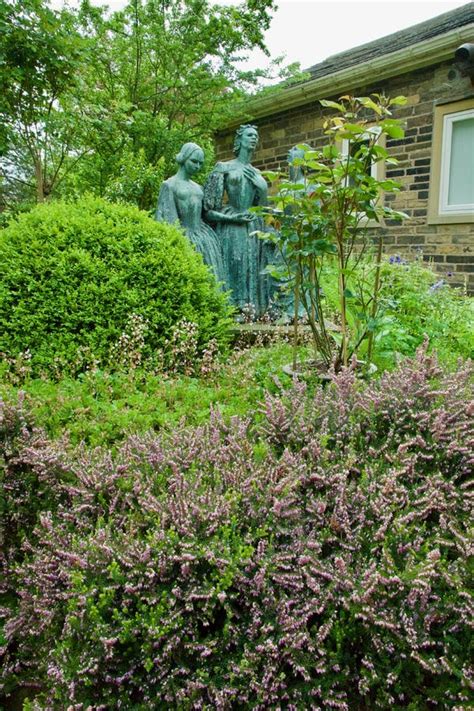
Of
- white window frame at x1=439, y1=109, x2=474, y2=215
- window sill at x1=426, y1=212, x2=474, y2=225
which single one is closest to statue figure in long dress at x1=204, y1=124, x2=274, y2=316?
window sill at x1=426, y1=212, x2=474, y2=225

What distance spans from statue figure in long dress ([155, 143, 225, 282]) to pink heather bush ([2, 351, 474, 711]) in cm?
363

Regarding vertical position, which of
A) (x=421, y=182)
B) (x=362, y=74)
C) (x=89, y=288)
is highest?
(x=362, y=74)

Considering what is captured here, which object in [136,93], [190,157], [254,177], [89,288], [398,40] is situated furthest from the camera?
[136,93]

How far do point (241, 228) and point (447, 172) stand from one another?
4584 millimetres

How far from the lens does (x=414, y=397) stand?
7.23 ft

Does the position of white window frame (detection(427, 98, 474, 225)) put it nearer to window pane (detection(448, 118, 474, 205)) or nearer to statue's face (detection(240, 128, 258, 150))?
window pane (detection(448, 118, 474, 205))

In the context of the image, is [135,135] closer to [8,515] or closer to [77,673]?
[8,515]

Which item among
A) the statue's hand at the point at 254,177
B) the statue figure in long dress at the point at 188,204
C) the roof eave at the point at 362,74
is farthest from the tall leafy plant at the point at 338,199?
the roof eave at the point at 362,74

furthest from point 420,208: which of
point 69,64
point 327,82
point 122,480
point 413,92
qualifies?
point 122,480

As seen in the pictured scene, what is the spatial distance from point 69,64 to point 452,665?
30.9 feet

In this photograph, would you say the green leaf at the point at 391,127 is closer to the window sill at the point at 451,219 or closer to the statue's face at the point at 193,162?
the statue's face at the point at 193,162

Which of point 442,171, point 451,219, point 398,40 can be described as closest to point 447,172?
point 442,171

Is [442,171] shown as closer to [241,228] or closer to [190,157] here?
[241,228]

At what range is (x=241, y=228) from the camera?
5949mm
